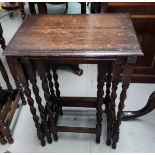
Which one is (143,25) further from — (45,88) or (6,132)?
(6,132)

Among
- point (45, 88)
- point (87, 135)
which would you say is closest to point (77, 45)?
point (45, 88)

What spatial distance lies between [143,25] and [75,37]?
0.74 m

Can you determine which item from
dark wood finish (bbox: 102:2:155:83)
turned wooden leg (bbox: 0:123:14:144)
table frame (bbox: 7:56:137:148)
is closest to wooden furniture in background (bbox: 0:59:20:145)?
turned wooden leg (bbox: 0:123:14:144)

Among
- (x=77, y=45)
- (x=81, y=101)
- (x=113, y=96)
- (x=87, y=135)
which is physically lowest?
(x=87, y=135)

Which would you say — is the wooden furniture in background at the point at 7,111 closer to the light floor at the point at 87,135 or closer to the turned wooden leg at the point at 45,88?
the light floor at the point at 87,135

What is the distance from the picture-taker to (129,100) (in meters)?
1.65

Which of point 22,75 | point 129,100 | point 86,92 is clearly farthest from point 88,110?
point 22,75

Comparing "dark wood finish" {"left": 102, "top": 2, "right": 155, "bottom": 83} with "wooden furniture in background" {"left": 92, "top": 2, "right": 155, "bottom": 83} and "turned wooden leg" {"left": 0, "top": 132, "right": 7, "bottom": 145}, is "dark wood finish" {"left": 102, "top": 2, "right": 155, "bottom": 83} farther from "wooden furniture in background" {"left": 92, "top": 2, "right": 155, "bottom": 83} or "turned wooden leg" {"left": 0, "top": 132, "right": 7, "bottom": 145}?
"turned wooden leg" {"left": 0, "top": 132, "right": 7, "bottom": 145}

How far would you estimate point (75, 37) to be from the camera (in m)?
0.92

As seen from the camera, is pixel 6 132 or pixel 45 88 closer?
pixel 45 88

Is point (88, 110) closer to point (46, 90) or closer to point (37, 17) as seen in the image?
point (46, 90)

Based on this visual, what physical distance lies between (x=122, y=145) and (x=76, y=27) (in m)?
0.81

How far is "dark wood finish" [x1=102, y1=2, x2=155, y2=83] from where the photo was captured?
1.38m

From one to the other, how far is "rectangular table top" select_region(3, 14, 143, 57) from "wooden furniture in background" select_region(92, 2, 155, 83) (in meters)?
0.36
